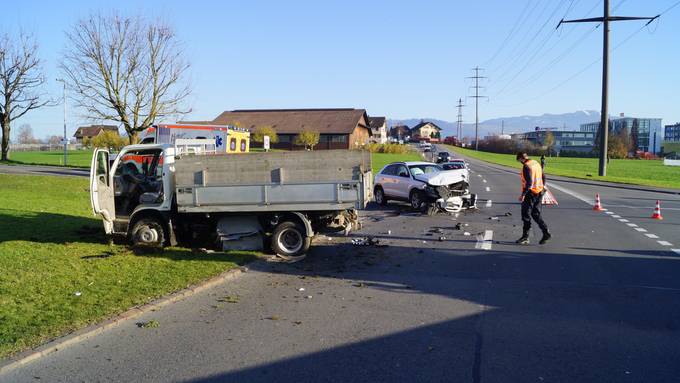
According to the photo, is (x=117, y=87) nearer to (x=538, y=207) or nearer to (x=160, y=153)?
(x=160, y=153)

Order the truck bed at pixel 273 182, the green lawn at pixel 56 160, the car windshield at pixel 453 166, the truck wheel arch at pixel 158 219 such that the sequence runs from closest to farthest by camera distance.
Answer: the truck bed at pixel 273 182
the truck wheel arch at pixel 158 219
the car windshield at pixel 453 166
the green lawn at pixel 56 160

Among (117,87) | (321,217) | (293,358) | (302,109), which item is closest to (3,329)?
(293,358)

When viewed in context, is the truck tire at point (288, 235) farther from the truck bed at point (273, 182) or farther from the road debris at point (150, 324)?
the road debris at point (150, 324)

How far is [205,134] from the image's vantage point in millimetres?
22375

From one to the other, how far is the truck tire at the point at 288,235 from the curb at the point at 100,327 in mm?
1667

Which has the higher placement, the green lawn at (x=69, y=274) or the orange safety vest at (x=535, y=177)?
the orange safety vest at (x=535, y=177)

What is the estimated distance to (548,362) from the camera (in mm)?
5168

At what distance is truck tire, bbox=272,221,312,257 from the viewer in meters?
10.3

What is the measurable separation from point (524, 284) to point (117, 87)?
26.6 m

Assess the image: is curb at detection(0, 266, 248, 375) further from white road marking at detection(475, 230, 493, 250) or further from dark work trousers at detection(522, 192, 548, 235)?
dark work trousers at detection(522, 192, 548, 235)

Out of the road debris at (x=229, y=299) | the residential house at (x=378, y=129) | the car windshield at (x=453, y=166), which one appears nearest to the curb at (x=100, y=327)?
the road debris at (x=229, y=299)

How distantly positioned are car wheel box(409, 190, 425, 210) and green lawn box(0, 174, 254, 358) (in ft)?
28.2

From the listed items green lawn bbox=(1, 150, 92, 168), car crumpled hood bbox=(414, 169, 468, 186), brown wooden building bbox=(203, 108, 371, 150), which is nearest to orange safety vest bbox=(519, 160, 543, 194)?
car crumpled hood bbox=(414, 169, 468, 186)

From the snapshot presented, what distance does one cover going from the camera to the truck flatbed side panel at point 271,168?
9.91m
